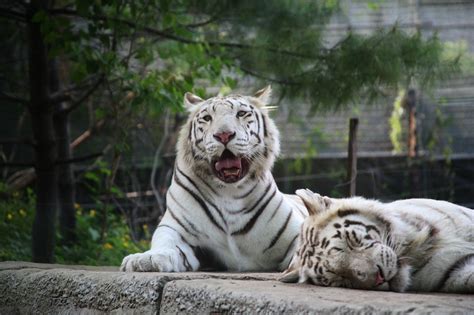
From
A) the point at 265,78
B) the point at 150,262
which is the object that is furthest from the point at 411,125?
the point at 150,262

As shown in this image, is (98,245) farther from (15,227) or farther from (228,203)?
(228,203)

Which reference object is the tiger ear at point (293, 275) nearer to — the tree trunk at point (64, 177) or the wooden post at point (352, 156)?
the wooden post at point (352, 156)

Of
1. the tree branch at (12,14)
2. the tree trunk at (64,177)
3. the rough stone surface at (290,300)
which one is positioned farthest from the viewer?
the tree trunk at (64,177)

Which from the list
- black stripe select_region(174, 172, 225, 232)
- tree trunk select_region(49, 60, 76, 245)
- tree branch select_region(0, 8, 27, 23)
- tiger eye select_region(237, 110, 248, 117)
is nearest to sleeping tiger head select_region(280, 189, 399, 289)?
black stripe select_region(174, 172, 225, 232)

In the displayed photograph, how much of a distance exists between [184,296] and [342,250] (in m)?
0.60

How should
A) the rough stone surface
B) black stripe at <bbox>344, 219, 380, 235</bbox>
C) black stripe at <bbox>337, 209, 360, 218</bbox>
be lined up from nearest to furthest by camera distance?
the rough stone surface
black stripe at <bbox>344, 219, 380, 235</bbox>
black stripe at <bbox>337, 209, 360, 218</bbox>

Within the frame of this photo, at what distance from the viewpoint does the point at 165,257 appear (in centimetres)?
354

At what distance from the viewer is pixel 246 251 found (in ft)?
12.8

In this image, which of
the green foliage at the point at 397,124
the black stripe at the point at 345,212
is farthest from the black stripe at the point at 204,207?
the green foliage at the point at 397,124

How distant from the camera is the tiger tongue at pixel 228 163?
3824mm

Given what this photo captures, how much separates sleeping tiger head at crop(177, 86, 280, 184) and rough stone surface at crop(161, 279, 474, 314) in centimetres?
97

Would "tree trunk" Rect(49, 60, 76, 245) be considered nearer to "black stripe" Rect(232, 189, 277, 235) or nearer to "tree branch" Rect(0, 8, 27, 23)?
"tree branch" Rect(0, 8, 27, 23)

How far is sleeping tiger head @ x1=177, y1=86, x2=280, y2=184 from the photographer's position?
12.5ft

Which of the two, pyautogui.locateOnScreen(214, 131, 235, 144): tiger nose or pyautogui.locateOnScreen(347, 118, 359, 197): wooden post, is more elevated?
pyautogui.locateOnScreen(214, 131, 235, 144): tiger nose
